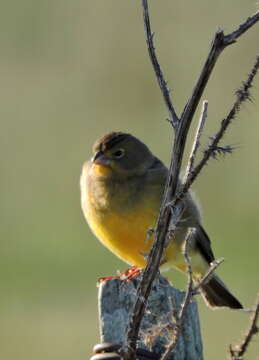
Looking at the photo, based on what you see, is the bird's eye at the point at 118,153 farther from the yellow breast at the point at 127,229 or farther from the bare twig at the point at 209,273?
the bare twig at the point at 209,273

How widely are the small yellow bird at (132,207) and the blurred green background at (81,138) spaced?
108 inches

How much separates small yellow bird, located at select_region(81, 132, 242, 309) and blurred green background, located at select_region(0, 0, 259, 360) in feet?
9.00

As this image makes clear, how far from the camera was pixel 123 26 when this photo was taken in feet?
49.4

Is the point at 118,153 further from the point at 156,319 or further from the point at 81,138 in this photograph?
the point at 81,138

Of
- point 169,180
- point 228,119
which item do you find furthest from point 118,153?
point 228,119

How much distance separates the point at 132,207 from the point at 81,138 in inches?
297

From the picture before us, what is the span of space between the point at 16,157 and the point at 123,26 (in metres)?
2.62

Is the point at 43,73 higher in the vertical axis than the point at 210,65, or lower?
higher

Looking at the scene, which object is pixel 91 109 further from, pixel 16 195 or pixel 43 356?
pixel 43 356

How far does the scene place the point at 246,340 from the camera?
121 inches

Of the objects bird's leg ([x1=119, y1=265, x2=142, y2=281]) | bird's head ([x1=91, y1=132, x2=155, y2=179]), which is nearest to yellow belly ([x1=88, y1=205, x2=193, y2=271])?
bird's head ([x1=91, y1=132, x2=155, y2=179])

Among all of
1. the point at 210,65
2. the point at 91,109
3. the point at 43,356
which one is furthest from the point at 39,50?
the point at 210,65

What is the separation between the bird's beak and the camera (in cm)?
681

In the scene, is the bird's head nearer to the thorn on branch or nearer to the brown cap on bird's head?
the brown cap on bird's head
